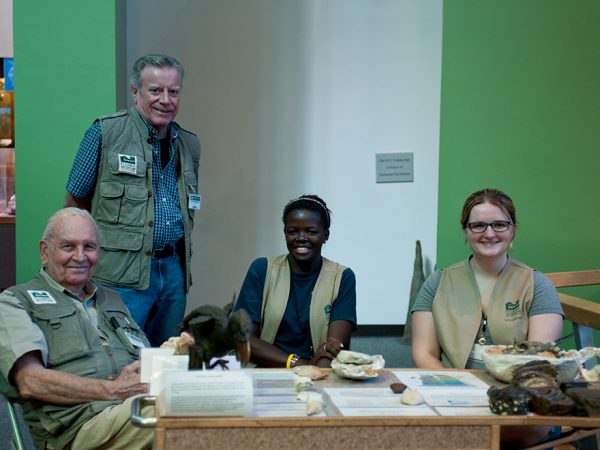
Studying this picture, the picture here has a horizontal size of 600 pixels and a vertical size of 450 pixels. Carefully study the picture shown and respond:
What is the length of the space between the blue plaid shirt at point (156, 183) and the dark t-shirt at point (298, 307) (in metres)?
0.45

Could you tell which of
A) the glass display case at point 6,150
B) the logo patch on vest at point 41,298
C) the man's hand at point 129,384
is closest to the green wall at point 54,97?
the logo patch on vest at point 41,298

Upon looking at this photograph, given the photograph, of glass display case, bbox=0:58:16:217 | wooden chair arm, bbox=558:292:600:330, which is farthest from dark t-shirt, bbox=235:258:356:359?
glass display case, bbox=0:58:16:217

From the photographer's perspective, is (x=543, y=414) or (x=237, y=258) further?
(x=237, y=258)

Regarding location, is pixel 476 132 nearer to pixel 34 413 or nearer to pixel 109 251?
pixel 109 251

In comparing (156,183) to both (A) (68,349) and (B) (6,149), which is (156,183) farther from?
(B) (6,149)

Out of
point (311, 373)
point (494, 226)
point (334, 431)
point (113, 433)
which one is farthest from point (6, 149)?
point (334, 431)

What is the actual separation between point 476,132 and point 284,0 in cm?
199

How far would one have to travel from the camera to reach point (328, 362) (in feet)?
9.71

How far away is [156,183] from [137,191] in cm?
11

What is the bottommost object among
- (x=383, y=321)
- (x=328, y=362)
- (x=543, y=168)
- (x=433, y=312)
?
(x=383, y=321)

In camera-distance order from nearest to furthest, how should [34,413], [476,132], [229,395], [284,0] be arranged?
[229,395] → [34,413] → [476,132] → [284,0]

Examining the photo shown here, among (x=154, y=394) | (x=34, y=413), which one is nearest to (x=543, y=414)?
(x=154, y=394)

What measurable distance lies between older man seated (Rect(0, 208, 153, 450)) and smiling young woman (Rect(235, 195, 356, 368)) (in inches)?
22.1

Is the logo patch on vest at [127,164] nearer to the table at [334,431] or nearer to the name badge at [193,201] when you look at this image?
the name badge at [193,201]
